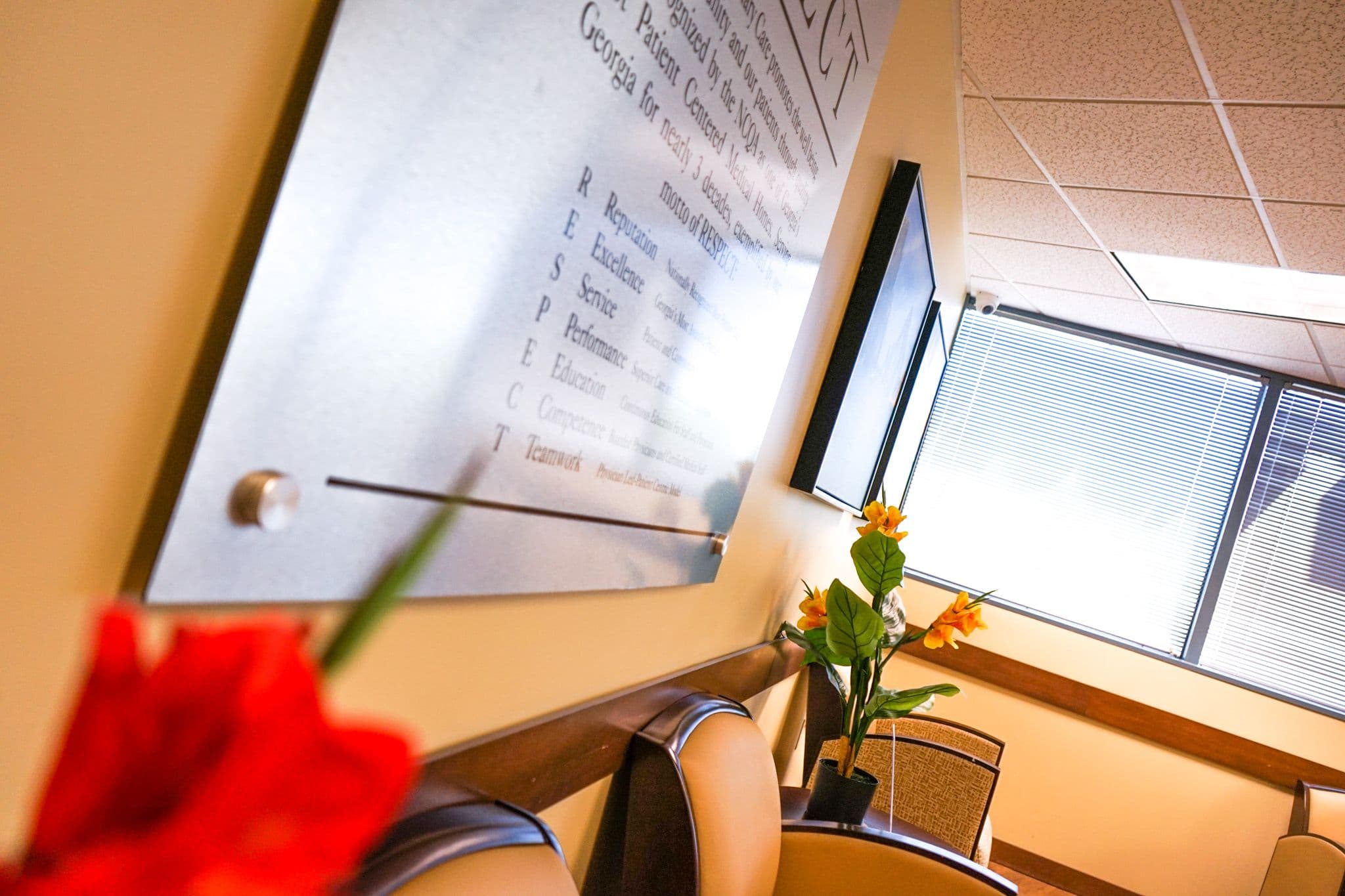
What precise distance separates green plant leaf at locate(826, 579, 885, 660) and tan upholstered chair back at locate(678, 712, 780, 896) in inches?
15.9

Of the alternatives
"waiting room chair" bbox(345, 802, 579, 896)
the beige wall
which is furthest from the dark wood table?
the beige wall

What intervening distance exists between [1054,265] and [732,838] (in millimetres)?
3241

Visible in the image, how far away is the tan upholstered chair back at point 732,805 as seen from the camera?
4.34ft

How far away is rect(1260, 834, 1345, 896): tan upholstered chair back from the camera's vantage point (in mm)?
3193

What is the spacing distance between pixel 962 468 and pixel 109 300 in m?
4.85

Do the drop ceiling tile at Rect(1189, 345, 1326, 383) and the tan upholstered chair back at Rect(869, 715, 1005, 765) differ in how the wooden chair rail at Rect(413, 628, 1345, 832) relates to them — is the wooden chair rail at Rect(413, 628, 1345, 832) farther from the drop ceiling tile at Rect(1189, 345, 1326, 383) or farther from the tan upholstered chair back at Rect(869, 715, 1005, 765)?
the drop ceiling tile at Rect(1189, 345, 1326, 383)

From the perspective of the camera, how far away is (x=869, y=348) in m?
2.31

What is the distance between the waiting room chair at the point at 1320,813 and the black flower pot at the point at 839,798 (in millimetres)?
2478

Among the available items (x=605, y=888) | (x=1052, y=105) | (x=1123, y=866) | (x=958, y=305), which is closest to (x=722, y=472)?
(x=605, y=888)

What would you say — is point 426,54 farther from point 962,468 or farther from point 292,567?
point 962,468

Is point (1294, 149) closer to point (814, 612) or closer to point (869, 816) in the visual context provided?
point (814, 612)

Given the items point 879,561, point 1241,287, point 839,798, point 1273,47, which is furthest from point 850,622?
point 1241,287

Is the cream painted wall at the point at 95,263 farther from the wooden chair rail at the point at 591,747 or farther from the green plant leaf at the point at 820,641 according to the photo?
the green plant leaf at the point at 820,641

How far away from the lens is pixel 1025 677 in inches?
177
